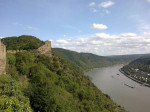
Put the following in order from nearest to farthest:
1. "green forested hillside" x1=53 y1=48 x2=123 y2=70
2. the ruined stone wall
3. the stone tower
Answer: the stone tower, the ruined stone wall, "green forested hillside" x1=53 y1=48 x2=123 y2=70

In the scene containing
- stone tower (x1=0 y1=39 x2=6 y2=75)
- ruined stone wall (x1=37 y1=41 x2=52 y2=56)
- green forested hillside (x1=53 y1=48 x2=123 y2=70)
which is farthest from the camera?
green forested hillside (x1=53 y1=48 x2=123 y2=70)

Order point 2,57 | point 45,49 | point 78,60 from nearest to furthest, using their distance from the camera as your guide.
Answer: point 2,57
point 45,49
point 78,60

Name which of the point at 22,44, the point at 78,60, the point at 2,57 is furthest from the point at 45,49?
the point at 78,60

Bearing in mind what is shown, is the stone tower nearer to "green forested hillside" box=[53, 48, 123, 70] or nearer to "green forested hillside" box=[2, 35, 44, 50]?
"green forested hillside" box=[2, 35, 44, 50]

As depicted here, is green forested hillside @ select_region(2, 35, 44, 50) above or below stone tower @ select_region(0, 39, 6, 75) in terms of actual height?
above

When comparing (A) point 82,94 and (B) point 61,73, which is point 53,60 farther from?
(A) point 82,94

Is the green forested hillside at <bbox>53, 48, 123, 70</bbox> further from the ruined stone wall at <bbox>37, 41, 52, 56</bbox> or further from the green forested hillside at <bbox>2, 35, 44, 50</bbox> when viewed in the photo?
the ruined stone wall at <bbox>37, 41, 52, 56</bbox>

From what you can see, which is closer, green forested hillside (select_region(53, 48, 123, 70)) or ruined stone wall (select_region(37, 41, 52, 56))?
ruined stone wall (select_region(37, 41, 52, 56))

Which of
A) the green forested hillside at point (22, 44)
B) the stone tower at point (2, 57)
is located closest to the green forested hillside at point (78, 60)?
the green forested hillside at point (22, 44)

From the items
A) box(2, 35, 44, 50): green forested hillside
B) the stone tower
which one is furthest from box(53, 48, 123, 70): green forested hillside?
the stone tower

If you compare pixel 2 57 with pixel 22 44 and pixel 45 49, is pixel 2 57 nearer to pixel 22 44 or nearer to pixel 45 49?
pixel 45 49

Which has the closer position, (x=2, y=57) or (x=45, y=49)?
(x=2, y=57)
